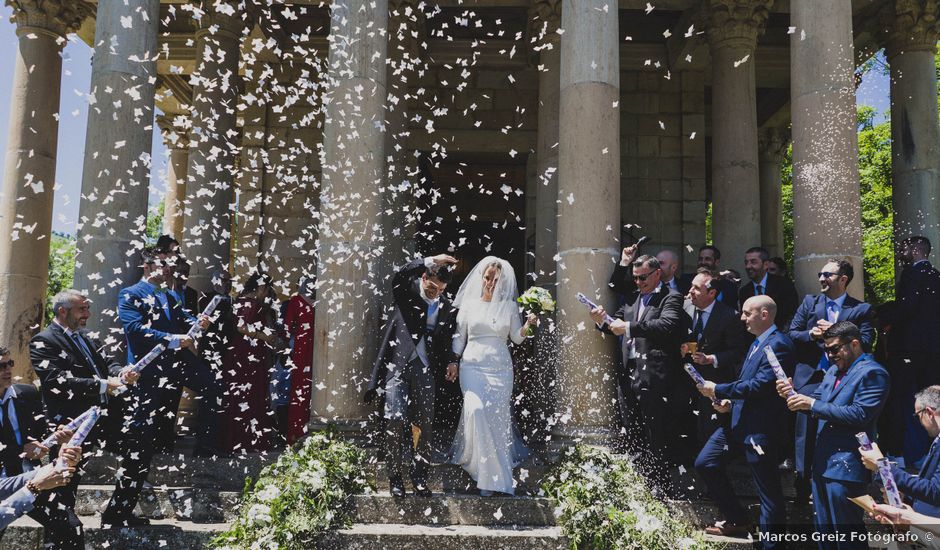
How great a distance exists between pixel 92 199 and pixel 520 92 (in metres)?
10.3

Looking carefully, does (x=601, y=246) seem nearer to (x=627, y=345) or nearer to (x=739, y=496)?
(x=627, y=345)

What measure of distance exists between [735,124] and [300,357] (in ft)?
31.4

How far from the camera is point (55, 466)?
18.3 feet

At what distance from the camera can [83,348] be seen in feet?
24.0

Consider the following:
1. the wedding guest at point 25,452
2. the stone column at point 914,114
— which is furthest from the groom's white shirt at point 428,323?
the stone column at point 914,114

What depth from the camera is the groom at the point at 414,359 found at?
7.81 meters

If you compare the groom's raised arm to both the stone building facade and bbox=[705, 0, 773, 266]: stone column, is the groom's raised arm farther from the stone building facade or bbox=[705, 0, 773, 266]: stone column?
bbox=[705, 0, 773, 266]: stone column

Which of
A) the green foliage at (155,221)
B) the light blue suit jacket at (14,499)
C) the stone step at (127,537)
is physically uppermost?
the green foliage at (155,221)

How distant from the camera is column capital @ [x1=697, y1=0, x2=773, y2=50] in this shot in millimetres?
13898

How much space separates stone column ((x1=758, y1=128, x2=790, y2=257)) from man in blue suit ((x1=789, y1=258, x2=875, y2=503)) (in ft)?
47.5

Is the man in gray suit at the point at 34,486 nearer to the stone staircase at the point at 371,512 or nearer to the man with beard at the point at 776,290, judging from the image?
the stone staircase at the point at 371,512

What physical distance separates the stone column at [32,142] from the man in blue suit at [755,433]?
12.0m

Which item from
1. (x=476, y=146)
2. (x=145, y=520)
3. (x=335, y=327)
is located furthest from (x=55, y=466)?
(x=476, y=146)

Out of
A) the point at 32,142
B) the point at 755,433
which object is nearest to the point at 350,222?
the point at 755,433
